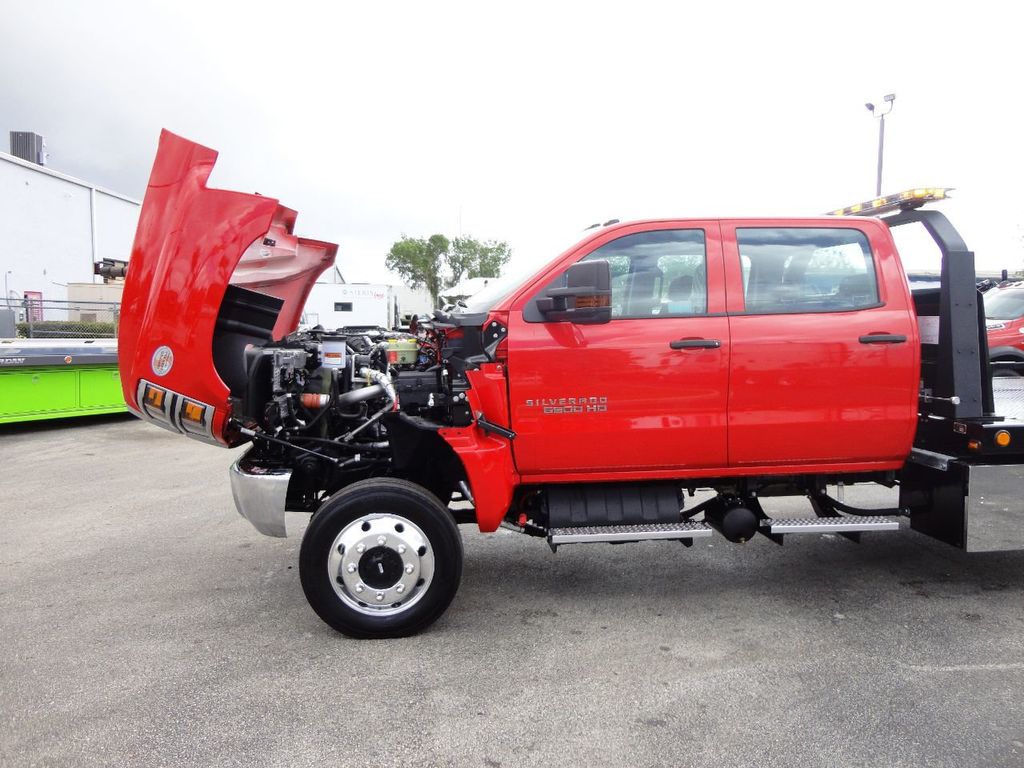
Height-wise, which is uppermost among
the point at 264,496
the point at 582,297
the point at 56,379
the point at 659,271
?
the point at 659,271

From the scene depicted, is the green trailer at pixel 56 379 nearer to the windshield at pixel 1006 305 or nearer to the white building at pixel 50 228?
the windshield at pixel 1006 305

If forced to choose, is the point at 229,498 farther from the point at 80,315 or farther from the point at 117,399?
the point at 80,315

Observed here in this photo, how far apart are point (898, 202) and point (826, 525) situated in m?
1.92

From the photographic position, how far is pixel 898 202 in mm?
4246

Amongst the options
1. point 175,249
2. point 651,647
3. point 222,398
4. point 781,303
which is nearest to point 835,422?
point 781,303

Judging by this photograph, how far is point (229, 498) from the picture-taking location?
6.88 m

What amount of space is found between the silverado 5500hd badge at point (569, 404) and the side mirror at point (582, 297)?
401 millimetres

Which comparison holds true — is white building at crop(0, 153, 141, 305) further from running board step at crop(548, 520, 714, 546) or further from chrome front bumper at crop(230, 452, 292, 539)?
running board step at crop(548, 520, 714, 546)

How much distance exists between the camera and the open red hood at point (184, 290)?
12.4ft

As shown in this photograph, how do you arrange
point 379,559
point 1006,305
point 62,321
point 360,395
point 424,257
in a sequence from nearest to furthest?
point 379,559, point 360,395, point 1006,305, point 62,321, point 424,257

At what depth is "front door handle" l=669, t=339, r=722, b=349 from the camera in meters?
3.80

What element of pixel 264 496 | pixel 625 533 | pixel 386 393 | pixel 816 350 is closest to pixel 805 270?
pixel 816 350

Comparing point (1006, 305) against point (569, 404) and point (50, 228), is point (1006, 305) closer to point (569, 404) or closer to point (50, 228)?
point (569, 404)

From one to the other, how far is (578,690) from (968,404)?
106 inches
